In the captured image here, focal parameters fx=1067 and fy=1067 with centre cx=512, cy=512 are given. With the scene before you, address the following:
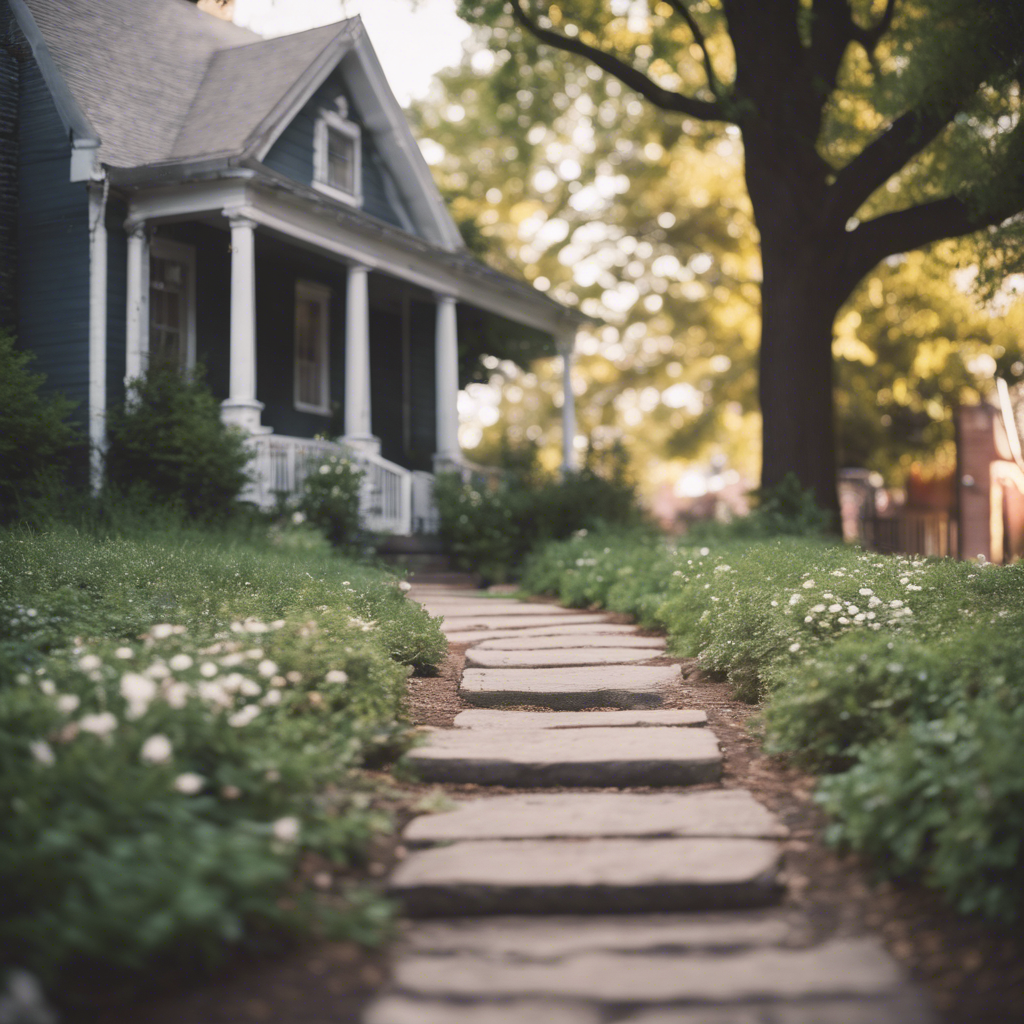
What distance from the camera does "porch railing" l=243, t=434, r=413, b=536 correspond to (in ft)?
35.4

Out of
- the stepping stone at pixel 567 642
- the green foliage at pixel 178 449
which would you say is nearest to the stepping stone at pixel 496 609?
the stepping stone at pixel 567 642

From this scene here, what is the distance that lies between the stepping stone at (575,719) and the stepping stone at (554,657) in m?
0.92

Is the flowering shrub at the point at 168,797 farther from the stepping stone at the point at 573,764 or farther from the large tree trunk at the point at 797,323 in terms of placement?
the large tree trunk at the point at 797,323

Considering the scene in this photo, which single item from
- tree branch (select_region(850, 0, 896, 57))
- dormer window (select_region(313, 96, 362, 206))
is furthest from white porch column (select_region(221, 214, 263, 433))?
tree branch (select_region(850, 0, 896, 57))

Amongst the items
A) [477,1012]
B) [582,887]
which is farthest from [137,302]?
[477,1012]

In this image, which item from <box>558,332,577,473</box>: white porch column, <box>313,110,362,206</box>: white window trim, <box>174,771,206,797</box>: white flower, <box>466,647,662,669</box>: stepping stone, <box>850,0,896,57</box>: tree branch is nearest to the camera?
<box>174,771,206,797</box>: white flower

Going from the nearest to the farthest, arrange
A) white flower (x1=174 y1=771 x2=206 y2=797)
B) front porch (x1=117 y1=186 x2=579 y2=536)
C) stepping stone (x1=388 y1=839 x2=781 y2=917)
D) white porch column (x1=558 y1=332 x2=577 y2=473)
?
white flower (x1=174 y1=771 x2=206 y2=797) → stepping stone (x1=388 y1=839 x2=781 y2=917) → front porch (x1=117 y1=186 x2=579 y2=536) → white porch column (x1=558 y1=332 x2=577 y2=473)

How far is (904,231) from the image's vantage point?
11.8 m

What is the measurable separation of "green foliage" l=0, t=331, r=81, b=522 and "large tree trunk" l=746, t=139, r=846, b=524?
7531 mm

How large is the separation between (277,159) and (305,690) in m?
10.2

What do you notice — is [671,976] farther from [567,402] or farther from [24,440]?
[567,402]

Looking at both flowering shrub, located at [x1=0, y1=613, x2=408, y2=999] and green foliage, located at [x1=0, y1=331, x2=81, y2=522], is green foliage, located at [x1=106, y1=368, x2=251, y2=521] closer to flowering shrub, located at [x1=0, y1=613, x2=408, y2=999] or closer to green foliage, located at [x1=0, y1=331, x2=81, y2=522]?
green foliage, located at [x1=0, y1=331, x2=81, y2=522]

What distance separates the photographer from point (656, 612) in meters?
7.10

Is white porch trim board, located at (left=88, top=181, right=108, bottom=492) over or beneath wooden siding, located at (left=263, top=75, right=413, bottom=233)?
beneath
